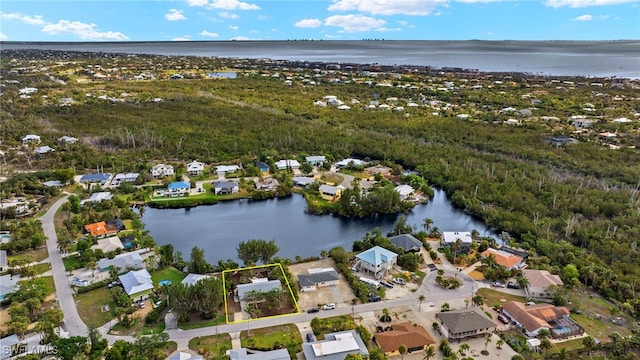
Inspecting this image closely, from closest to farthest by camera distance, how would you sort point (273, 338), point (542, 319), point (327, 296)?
point (273, 338), point (542, 319), point (327, 296)

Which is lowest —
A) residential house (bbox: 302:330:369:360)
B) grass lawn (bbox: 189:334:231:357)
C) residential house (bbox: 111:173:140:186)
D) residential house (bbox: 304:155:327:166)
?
grass lawn (bbox: 189:334:231:357)

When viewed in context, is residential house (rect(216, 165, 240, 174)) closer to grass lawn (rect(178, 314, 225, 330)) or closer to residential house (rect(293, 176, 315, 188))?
residential house (rect(293, 176, 315, 188))

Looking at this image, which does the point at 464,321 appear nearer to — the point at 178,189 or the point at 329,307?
the point at 329,307

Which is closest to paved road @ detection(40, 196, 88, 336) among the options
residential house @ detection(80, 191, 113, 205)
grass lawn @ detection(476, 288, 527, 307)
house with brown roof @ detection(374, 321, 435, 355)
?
residential house @ detection(80, 191, 113, 205)

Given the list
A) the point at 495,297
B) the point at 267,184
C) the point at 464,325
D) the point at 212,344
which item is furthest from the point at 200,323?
the point at 267,184

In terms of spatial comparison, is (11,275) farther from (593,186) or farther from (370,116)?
(370,116)

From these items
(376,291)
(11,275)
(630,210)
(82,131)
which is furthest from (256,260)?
(82,131)
